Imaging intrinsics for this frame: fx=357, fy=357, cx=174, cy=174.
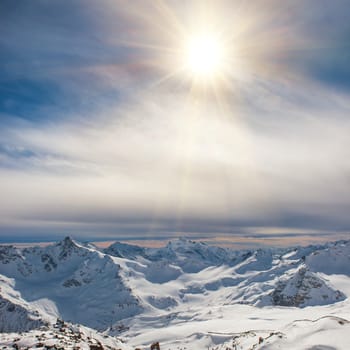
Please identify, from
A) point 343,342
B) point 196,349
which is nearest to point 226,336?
point 196,349

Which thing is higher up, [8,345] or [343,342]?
[343,342]

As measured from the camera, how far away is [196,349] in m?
162

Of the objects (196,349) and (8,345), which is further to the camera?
(196,349)

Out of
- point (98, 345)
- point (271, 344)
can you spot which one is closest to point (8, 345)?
point (98, 345)

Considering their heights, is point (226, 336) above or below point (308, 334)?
below

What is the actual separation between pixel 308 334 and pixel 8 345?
129 ft

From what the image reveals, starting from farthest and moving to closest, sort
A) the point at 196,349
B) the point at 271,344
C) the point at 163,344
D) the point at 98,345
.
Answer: the point at 163,344 < the point at 196,349 < the point at 98,345 < the point at 271,344

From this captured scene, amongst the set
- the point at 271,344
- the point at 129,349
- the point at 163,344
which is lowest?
the point at 163,344

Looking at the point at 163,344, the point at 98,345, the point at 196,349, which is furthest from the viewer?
the point at 163,344

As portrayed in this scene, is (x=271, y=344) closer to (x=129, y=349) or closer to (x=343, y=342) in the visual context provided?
(x=343, y=342)

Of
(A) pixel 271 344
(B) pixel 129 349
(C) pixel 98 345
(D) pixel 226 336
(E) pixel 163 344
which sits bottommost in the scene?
(E) pixel 163 344

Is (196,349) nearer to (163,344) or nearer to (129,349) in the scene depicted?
(163,344)

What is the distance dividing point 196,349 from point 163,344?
124 ft

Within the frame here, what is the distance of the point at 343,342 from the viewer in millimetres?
39031
